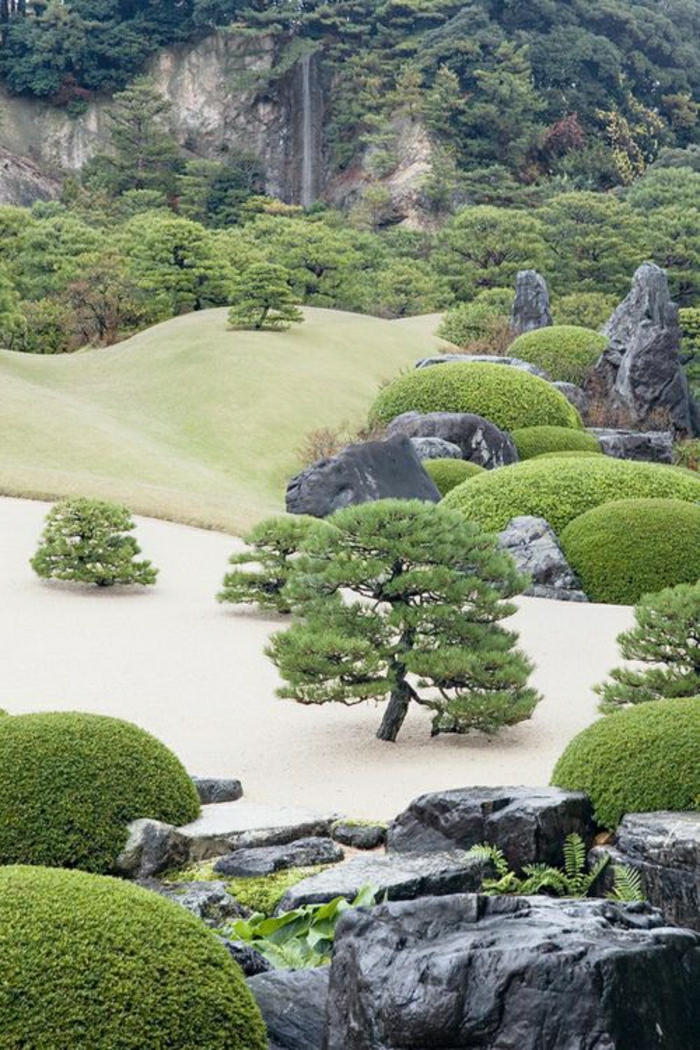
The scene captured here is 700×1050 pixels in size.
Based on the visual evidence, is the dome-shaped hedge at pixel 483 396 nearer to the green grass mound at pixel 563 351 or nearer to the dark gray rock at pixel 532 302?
the green grass mound at pixel 563 351

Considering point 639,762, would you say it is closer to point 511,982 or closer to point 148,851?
point 148,851

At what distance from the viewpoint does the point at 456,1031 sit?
3635 millimetres

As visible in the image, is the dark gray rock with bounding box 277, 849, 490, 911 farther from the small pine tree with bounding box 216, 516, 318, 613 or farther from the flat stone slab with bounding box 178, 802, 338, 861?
the small pine tree with bounding box 216, 516, 318, 613

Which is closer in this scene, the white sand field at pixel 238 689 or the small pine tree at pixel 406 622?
the white sand field at pixel 238 689

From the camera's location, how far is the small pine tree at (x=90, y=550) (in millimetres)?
15414

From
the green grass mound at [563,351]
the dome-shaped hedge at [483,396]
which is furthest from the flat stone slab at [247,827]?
the green grass mound at [563,351]

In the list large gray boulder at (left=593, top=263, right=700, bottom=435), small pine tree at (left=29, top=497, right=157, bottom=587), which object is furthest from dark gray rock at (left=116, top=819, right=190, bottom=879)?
large gray boulder at (left=593, top=263, right=700, bottom=435)

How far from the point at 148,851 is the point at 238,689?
471 cm

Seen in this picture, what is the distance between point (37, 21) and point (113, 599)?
64.1 m

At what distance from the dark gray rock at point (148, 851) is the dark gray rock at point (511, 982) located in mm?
2552

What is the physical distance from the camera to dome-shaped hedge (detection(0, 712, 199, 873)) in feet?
20.4

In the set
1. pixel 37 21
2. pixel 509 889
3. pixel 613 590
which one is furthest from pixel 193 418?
pixel 37 21

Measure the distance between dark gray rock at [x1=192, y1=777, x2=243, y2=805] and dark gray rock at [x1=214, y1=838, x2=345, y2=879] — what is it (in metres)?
1.10

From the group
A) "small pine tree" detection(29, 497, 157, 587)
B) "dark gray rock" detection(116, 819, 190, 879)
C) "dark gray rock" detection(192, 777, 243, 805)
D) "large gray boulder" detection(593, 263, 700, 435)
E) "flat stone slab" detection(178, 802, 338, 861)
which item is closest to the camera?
"dark gray rock" detection(116, 819, 190, 879)
